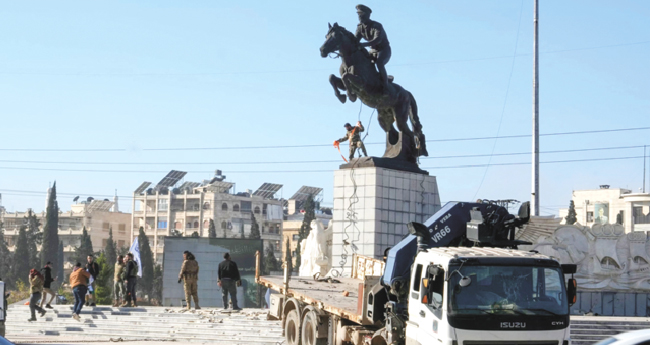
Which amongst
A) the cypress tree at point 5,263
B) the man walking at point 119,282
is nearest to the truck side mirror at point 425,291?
the man walking at point 119,282

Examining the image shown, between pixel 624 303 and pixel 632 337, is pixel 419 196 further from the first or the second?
pixel 632 337

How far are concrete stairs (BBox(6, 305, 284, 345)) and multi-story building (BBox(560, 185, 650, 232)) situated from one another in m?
60.5

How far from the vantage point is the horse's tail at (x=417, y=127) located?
86.2 ft

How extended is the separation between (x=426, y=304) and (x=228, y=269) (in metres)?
13.1

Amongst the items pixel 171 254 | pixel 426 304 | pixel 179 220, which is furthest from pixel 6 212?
pixel 426 304

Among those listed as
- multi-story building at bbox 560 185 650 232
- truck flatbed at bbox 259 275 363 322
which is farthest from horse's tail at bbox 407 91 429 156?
multi-story building at bbox 560 185 650 232

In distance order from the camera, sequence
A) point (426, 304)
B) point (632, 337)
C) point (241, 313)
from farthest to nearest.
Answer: point (241, 313), point (426, 304), point (632, 337)

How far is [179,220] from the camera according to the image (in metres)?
120

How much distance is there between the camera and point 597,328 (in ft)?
71.7

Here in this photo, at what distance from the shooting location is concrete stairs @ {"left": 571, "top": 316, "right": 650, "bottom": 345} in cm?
2112

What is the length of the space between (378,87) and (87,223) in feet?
346

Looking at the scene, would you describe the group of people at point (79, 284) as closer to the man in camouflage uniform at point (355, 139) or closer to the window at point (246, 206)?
the man in camouflage uniform at point (355, 139)

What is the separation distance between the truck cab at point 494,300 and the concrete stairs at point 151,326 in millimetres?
9247

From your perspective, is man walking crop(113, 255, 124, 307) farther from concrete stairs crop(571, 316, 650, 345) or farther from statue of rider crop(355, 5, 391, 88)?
concrete stairs crop(571, 316, 650, 345)
